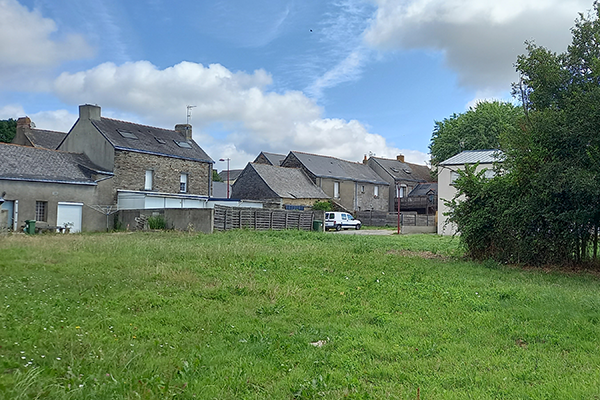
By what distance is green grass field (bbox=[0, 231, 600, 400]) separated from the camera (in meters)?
5.02

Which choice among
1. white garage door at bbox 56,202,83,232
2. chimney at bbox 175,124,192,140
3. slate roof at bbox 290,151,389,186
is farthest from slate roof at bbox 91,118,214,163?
slate roof at bbox 290,151,389,186

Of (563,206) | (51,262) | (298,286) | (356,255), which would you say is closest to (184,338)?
(298,286)

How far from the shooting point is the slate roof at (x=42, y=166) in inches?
1128

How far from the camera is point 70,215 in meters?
30.8

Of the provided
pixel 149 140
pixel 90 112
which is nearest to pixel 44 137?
pixel 90 112

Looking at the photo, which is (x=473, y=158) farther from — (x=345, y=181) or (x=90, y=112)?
(x=90, y=112)

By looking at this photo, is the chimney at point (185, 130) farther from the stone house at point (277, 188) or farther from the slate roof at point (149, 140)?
the stone house at point (277, 188)

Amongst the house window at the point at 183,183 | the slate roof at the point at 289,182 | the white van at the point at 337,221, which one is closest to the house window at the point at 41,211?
the house window at the point at 183,183

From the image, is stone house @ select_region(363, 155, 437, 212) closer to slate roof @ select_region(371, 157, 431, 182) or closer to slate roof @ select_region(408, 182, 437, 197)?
slate roof @ select_region(371, 157, 431, 182)

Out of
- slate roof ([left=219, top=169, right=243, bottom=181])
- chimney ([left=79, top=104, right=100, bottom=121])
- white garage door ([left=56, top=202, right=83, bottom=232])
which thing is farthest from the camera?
slate roof ([left=219, top=169, right=243, bottom=181])

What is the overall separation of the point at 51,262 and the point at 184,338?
767 cm

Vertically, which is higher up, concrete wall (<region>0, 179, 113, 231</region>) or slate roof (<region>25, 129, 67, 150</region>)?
slate roof (<region>25, 129, 67, 150</region>)

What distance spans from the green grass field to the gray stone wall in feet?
75.9

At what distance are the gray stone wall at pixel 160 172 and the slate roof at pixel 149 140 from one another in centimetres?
45
